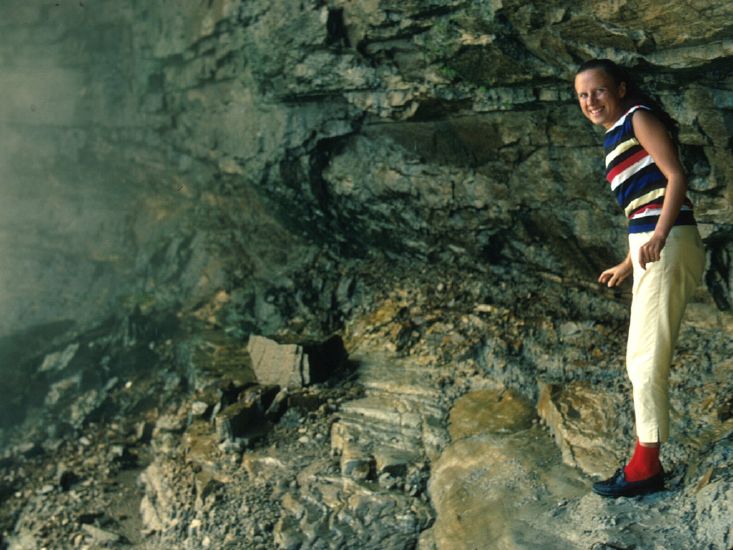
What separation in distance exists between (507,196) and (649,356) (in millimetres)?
2651

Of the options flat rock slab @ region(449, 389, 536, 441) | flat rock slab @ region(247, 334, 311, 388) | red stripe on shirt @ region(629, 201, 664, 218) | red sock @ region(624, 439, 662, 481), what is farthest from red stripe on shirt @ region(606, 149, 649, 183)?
flat rock slab @ region(247, 334, 311, 388)

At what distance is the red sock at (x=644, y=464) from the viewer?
10.3ft

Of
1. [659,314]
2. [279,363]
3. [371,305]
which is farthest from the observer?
[371,305]

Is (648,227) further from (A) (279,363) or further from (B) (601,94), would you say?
(A) (279,363)

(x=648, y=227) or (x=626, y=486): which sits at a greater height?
(x=648, y=227)

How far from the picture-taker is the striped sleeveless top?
2961 mm

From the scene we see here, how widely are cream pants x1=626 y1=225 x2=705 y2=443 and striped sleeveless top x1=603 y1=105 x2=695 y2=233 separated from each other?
0.21 ft

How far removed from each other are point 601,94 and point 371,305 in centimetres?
359

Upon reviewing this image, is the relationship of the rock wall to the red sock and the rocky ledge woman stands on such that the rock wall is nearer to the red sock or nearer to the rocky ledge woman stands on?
the rocky ledge woman stands on

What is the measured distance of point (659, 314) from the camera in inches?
117

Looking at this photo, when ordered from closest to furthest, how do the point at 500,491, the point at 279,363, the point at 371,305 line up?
the point at 500,491
the point at 279,363
the point at 371,305

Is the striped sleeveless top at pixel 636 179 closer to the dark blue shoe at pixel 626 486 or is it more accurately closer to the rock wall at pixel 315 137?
the rock wall at pixel 315 137

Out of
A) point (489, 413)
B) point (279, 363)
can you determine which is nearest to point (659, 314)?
point (489, 413)

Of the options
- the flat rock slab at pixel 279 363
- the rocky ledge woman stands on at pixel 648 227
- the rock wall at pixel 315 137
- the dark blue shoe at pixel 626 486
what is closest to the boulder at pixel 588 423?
the dark blue shoe at pixel 626 486
